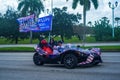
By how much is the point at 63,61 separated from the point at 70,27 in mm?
55567

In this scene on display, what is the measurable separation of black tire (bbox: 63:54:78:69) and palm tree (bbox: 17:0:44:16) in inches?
1669

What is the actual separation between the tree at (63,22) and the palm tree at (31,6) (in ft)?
41.9

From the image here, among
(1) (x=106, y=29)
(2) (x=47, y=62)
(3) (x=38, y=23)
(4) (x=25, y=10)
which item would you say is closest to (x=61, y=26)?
(1) (x=106, y=29)

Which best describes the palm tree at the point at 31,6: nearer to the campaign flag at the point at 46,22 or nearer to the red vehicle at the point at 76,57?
the campaign flag at the point at 46,22

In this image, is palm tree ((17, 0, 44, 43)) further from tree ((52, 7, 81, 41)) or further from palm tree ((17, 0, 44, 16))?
tree ((52, 7, 81, 41))

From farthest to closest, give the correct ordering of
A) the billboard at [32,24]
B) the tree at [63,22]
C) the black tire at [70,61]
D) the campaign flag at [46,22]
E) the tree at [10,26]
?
the tree at [63,22] → the tree at [10,26] → the billboard at [32,24] → the campaign flag at [46,22] → the black tire at [70,61]

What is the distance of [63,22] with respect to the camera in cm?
7038

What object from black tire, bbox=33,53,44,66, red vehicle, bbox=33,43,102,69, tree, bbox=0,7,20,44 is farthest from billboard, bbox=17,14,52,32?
tree, bbox=0,7,20,44

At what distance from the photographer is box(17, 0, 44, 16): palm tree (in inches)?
2223

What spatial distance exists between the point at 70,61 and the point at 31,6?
4326cm

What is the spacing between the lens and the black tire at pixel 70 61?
14.2 metres

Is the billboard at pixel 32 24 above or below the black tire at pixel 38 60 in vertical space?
above

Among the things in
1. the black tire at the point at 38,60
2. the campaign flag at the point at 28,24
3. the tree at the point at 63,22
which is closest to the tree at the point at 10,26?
the tree at the point at 63,22

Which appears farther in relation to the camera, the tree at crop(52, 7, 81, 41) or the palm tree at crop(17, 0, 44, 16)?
the tree at crop(52, 7, 81, 41)
